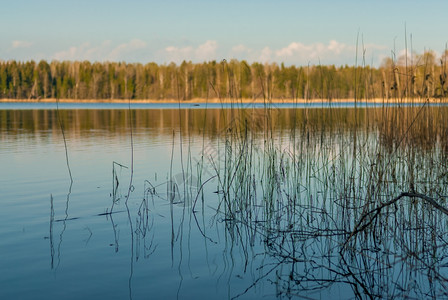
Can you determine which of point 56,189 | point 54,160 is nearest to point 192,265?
point 56,189

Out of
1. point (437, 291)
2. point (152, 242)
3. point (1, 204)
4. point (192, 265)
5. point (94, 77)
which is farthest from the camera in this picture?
point (94, 77)

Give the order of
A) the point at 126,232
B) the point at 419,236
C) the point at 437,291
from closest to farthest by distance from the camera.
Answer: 1. the point at 437,291
2. the point at 419,236
3. the point at 126,232

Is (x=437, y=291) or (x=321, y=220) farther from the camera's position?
(x=321, y=220)

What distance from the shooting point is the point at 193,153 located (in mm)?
12438

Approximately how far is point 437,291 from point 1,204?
567cm

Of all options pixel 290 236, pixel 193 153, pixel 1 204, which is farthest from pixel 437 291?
pixel 193 153

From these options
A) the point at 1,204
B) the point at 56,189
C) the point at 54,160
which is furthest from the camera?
the point at 54,160

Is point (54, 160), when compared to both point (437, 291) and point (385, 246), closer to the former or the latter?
point (385, 246)

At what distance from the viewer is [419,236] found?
14.9 feet

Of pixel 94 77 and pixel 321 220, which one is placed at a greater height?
pixel 94 77

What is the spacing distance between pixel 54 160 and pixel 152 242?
7.38m

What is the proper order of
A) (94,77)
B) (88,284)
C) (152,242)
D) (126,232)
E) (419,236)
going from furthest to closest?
(94,77), (126,232), (152,242), (419,236), (88,284)

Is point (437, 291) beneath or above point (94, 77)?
beneath

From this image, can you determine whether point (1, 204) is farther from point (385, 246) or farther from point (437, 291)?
point (437, 291)
